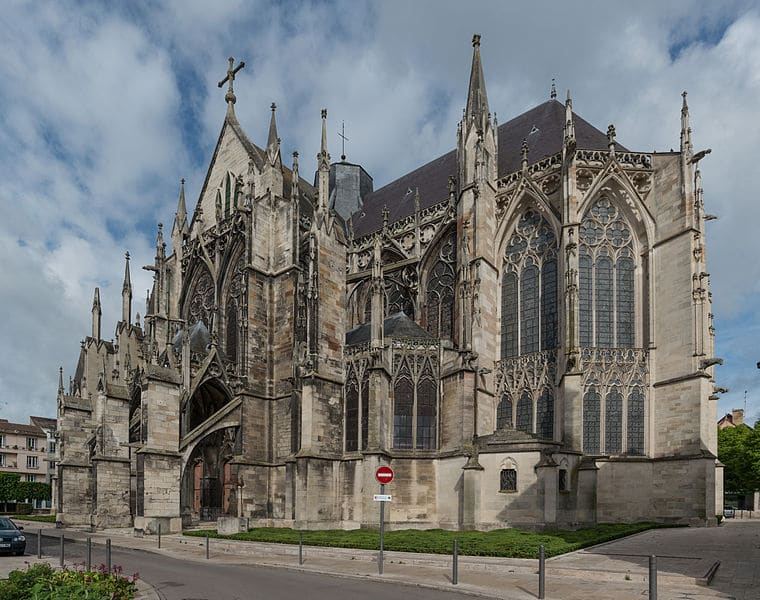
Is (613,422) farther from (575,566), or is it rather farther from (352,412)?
(575,566)

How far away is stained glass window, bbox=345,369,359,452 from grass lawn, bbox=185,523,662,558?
4.26 meters

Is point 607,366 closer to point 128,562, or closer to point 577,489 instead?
point 577,489

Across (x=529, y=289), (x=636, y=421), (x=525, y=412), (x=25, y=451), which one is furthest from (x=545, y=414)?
(x=25, y=451)

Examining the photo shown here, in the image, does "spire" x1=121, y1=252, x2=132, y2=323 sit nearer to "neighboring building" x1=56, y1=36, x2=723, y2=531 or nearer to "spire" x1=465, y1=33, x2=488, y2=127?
"neighboring building" x1=56, y1=36, x2=723, y2=531

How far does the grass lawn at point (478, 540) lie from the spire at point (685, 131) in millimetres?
14624

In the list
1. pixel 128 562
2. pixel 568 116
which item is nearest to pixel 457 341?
pixel 568 116

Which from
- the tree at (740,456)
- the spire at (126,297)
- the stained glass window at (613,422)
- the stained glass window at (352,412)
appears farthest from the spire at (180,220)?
the tree at (740,456)

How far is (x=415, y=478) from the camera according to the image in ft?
81.3

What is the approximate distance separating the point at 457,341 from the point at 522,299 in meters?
3.36

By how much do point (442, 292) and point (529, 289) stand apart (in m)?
4.33

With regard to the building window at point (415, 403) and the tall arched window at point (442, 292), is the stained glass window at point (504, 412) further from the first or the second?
the tall arched window at point (442, 292)

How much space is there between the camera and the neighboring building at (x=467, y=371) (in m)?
23.7

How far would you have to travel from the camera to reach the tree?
43.7 m

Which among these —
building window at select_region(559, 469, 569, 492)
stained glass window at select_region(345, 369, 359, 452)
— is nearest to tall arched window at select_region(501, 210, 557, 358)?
building window at select_region(559, 469, 569, 492)
